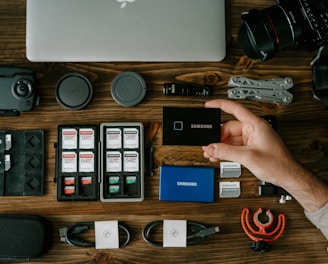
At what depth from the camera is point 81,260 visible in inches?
47.8

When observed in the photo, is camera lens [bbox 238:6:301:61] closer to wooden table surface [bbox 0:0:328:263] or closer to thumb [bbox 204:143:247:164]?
wooden table surface [bbox 0:0:328:263]

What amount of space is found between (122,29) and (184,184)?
399 millimetres

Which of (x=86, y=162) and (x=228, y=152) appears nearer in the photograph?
(x=228, y=152)

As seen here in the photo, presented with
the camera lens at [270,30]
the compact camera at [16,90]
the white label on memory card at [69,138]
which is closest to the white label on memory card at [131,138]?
the white label on memory card at [69,138]

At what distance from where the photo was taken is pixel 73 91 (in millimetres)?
1220

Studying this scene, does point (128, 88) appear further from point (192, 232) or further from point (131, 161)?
point (192, 232)

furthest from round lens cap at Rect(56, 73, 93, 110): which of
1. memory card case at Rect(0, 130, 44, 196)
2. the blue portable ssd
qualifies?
the blue portable ssd

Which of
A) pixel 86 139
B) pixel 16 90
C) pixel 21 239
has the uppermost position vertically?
pixel 16 90

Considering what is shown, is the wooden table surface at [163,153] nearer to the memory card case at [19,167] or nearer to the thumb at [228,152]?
the memory card case at [19,167]

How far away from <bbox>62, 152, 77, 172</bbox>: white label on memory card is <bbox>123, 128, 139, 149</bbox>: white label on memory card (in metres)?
0.13

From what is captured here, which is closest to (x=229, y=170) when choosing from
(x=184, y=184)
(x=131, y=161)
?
(x=184, y=184)

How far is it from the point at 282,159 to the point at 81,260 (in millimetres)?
534

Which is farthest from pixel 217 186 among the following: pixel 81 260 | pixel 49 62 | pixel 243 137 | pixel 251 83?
pixel 49 62

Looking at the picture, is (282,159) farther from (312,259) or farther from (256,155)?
(312,259)
